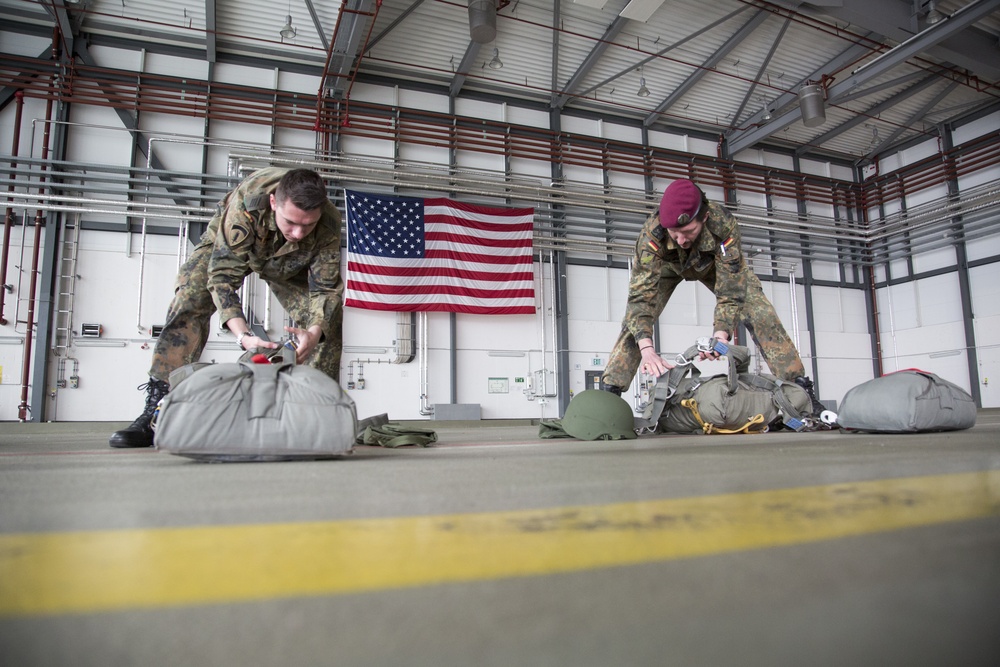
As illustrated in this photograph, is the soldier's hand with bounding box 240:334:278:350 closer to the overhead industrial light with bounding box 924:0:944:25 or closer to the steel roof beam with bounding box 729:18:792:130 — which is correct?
the steel roof beam with bounding box 729:18:792:130

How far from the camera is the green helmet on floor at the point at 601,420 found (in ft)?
8.68

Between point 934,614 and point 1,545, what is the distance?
74 centimetres

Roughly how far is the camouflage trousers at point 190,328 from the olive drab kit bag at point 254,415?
3.99 ft

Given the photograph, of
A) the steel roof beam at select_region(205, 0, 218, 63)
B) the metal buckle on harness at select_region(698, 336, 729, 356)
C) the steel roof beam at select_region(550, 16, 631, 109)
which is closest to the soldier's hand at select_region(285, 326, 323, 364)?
the metal buckle on harness at select_region(698, 336, 729, 356)

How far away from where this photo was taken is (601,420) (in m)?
2.65

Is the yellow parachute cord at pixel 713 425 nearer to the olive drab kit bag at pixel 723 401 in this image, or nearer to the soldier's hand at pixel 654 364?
the olive drab kit bag at pixel 723 401

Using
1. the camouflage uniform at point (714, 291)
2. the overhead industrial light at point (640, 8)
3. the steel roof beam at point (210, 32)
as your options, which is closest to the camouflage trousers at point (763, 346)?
the camouflage uniform at point (714, 291)

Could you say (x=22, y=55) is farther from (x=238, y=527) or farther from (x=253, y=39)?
(x=238, y=527)

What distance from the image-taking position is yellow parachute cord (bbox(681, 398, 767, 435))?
3.03 meters

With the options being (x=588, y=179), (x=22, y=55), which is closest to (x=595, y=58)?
(x=588, y=179)

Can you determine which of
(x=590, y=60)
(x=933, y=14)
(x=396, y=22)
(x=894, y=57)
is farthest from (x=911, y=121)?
(x=396, y=22)

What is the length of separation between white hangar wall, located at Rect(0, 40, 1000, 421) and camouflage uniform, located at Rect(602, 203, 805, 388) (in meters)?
5.19

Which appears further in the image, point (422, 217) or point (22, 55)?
point (422, 217)

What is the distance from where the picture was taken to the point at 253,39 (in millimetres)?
8039
